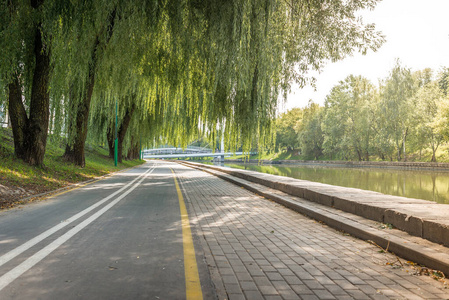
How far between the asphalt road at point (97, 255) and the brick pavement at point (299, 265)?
1.05 feet

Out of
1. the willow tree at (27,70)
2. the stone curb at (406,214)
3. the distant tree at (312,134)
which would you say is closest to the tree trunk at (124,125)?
the willow tree at (27,70)

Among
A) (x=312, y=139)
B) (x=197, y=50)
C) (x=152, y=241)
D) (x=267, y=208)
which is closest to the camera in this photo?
(x=152, y=241)

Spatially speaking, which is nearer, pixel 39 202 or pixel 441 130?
pixel 39 202

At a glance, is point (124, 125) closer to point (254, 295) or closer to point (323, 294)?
point (254, 295)

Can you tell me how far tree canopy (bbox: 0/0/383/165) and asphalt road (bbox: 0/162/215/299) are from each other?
571cm

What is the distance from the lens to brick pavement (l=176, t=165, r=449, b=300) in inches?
135

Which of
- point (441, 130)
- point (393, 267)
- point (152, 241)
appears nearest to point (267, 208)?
point (152, 241)

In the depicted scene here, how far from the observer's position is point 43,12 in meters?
10.4

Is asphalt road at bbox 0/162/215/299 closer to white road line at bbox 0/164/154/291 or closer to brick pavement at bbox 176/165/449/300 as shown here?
white road line at bbox 0/164/154/291

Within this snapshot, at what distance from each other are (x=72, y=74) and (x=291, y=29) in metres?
8.05

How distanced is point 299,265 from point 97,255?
2581 millimetres

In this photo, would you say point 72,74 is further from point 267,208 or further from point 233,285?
point 233,285

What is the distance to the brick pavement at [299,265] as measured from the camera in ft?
11.3

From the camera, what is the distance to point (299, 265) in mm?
4277
